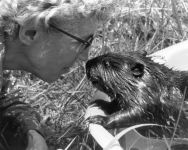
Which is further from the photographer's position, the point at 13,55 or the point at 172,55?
the point at 172,55

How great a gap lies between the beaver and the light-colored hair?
0.49m

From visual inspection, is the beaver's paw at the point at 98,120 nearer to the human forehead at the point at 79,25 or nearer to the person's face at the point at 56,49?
the person's face at the point at 56,49

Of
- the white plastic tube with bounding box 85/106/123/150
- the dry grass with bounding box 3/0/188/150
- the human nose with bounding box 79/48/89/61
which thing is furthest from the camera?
the dry grass with bounding box 3/0/188/150

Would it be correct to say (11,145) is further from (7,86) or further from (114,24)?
(114,24)

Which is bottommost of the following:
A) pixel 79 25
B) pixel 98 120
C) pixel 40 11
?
pixel 98 120

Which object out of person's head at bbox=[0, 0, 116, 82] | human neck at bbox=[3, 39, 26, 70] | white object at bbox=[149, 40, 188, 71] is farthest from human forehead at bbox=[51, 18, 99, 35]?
white object at bbox=[149, 40, 188, 71]

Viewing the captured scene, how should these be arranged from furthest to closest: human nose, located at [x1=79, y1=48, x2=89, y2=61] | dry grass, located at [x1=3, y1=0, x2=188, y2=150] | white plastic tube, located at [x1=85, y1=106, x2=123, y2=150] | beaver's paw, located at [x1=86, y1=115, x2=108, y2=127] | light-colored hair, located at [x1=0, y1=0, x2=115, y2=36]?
1. dry grass, located at [x1=3, y1=0, x2=188, y2=150]
2. human nose, located at [x1=79, y1=48, x2=89, y2=61]
3. beaver's paw, located at [x1=86, y1=115, x2=108, y2=127]
4. light-colored hair, located at [x1=0, y1=0, x2=115, y2=36]
5. white plastic tube, located at [x1=85, y1=106, x2=123, y2=150]

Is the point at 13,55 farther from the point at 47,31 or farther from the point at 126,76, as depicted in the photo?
the point at 126,76

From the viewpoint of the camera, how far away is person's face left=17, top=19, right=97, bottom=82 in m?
2.71

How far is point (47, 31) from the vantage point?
2.66m

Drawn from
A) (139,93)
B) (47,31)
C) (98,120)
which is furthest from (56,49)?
(139,93)

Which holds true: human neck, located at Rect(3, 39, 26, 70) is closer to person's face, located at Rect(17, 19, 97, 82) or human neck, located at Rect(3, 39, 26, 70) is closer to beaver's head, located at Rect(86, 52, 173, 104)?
person's face, located at Rect(17, 19, 97, 82)

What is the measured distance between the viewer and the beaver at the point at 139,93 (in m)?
3.01

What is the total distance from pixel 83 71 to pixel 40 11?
4.77ft
